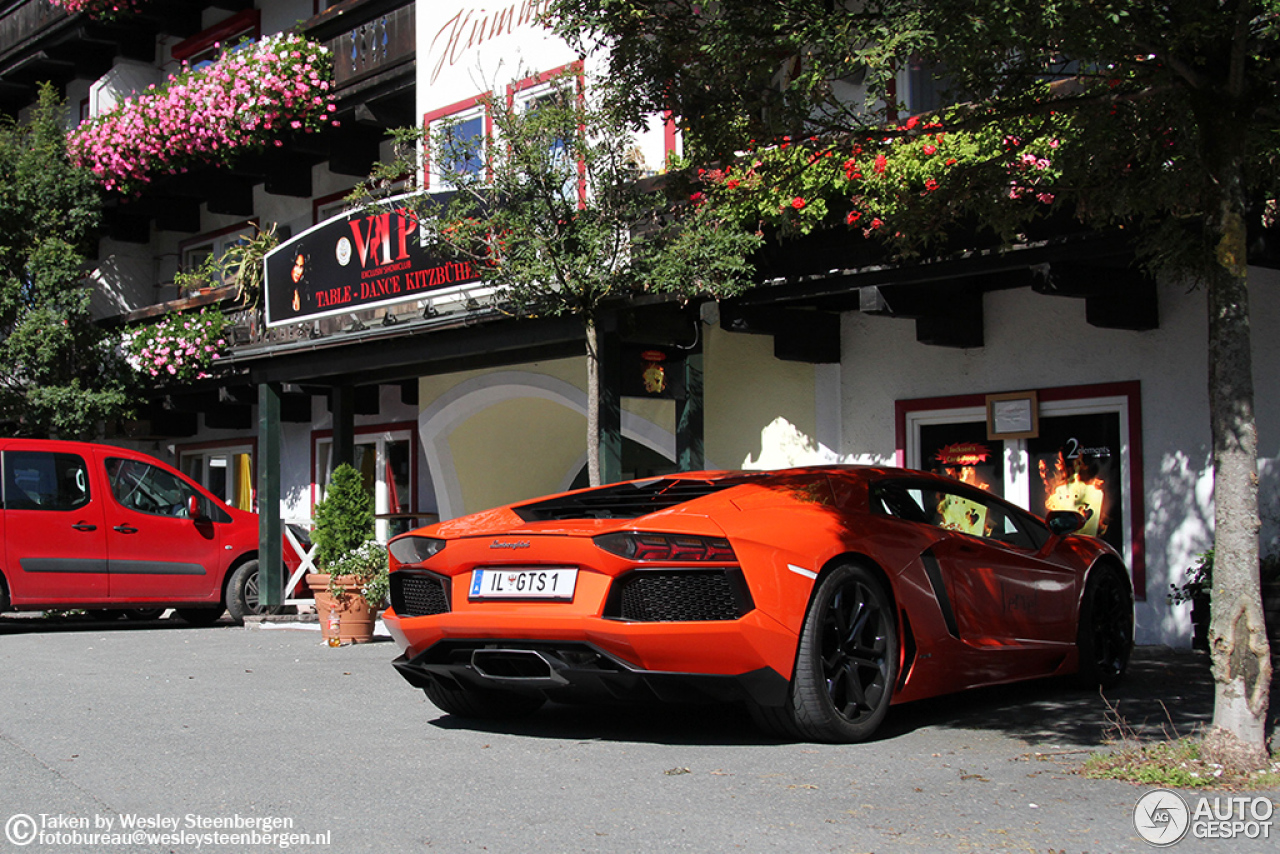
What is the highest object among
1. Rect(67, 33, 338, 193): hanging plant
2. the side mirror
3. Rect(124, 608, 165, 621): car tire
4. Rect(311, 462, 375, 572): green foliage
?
Rect(67, 33, 338, 193): hanging plant

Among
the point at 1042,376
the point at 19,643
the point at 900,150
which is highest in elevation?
the point at 900,150

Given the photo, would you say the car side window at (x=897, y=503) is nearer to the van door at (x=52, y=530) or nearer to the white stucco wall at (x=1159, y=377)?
the white stucco wall at (x=1159, y=377)

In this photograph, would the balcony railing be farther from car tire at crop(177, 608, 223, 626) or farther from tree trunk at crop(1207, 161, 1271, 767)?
tree trunk at crop(1207, 161, 1271, 767)

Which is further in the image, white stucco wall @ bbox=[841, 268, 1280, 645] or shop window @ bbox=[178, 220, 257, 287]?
shop window @ bbox=[178, 220, 257, 287]

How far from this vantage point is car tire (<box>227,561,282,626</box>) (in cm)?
1409

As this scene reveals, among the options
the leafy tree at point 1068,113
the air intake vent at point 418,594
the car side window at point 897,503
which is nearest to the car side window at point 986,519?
the car side window at point 897,503

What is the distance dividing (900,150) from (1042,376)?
298 cm

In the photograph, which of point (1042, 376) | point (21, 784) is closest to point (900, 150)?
point (1042, 376)

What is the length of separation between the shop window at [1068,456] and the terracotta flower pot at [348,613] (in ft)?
15.9

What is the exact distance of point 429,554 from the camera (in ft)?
20.4

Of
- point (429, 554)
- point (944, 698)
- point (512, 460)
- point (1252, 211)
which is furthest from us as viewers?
point (512, 460)

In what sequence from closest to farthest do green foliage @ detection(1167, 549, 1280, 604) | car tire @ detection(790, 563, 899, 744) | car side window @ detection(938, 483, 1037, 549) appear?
car tire @ detection(790, 563, 899, 744) < car side window @ detection(938, 483, 1037, 549) < green foliage @ detection(1167, 549, 1280, 604)

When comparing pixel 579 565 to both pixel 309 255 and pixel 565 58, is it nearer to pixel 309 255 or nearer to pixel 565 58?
pixel 565 58

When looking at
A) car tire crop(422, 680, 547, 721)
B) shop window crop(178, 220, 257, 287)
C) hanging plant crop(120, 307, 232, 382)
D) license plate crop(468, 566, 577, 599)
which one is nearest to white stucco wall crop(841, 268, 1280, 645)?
car tire crop(422, 680, 547, 721)
